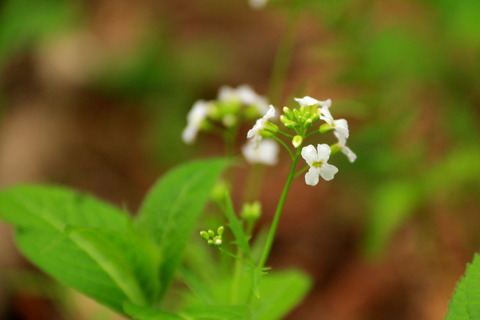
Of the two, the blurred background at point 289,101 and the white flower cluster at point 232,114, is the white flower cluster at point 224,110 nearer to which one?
the white flower cluster at point 232,114

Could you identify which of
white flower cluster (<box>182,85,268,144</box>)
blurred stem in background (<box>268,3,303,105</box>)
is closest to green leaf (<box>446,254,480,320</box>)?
white flower cluster (<box>182,85,268,144</box>)

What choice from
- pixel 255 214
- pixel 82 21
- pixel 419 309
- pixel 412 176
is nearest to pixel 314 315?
pixel 419 309

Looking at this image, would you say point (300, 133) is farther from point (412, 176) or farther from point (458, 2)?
point (458, 2)

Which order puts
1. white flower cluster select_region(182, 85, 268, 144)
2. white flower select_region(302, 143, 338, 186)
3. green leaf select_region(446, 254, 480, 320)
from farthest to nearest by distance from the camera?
white flower cluster select_region(182, 85, 268, 144) → white flower select_region(302, 143, 338, 186) → green leaf select_region(446, 254, 480, 320)

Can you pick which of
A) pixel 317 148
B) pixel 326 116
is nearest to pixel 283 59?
pixel 326 116

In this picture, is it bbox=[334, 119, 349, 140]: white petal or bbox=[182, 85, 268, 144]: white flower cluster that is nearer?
bbox=[334, 119, 349, 140]: white petal

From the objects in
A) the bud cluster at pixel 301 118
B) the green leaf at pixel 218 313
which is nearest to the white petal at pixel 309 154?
the bud cluster at pixel 301 118

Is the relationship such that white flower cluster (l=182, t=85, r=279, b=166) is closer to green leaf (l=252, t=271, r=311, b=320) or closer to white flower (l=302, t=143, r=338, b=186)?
green leaf (l=252, t=271, r=311, b=320)

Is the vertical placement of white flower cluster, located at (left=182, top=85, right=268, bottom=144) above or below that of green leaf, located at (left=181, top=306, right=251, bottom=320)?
above
